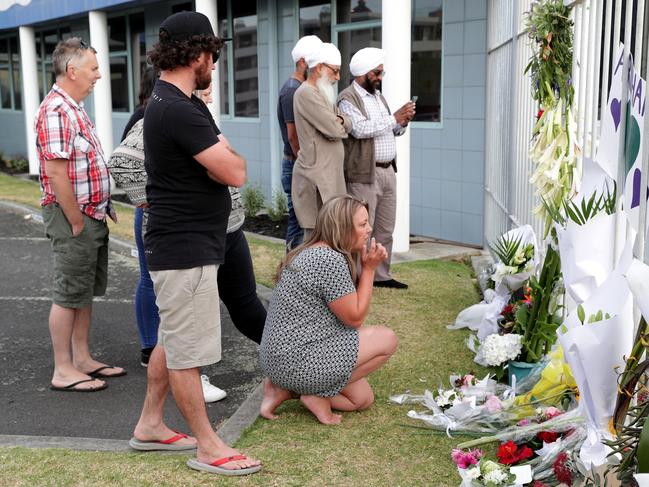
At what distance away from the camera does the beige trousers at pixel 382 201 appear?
6.77 meters

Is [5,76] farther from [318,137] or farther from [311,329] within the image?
[311,329]

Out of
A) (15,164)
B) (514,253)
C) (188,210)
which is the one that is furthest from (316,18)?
(15,164)

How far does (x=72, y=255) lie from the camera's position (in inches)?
191

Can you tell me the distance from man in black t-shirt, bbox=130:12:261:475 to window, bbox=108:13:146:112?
1215cm

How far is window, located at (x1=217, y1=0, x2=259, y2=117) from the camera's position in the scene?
12328mm

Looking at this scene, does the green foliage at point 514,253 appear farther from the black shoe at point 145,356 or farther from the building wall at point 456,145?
the building wall at point 456,145

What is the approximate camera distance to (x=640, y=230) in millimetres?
2756

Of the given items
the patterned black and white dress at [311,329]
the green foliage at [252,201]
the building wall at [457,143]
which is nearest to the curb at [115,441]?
the patterned black and white dress at [311,329]

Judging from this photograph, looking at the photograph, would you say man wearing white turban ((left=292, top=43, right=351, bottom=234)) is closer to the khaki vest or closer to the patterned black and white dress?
the khaki vest

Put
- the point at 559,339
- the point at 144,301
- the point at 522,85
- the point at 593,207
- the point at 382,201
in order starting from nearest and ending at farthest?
the point at 559,339 → the point at 593,207 → the point at 144,301 → the point at 522,85 → the point at 382,201

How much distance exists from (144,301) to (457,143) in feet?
16.5

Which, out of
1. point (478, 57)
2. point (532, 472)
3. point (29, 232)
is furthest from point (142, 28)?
point (532, 472)

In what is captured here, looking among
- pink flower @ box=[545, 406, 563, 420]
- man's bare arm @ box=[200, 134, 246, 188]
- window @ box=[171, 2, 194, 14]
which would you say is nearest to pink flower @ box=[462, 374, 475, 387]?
pink flower @ box=[545, 406, 563, 420]

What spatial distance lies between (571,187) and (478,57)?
15.9ft
